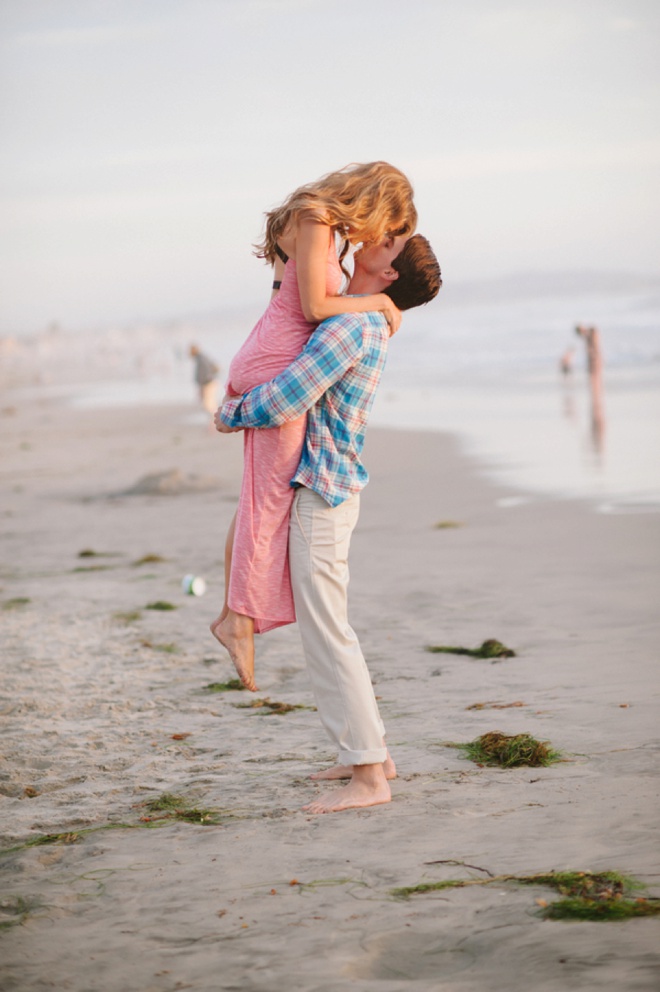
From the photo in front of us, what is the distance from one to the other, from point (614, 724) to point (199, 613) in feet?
10.1

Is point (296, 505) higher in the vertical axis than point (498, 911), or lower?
higher

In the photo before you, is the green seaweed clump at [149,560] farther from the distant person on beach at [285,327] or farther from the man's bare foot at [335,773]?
the distant person on beach at [285,327]

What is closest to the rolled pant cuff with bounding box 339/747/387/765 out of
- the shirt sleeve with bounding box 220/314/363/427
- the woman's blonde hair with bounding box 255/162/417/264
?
the shirt sleeve with bounding box 220/314/363/427

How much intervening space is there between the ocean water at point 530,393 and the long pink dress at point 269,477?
6165 millimetres

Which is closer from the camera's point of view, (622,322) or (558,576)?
(558,576)

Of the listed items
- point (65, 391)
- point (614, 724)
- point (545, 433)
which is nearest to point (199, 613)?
point (614, 724)

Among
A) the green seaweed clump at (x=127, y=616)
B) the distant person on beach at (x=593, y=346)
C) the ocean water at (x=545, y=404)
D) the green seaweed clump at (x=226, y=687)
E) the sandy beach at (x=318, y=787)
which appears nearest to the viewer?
the sandy beach at (x=318, y=787)

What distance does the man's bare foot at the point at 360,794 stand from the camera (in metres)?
3.56

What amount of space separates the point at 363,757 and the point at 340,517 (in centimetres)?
75

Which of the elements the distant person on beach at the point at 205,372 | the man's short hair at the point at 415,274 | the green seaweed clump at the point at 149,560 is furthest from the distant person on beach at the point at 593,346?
the man's short hair at the point at 415,274

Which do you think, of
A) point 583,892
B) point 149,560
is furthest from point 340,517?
point 149,560

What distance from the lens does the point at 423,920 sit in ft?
9.09

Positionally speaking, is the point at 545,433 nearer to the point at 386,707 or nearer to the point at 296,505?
the point at 386,707

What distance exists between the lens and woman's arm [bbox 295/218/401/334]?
131 inches
